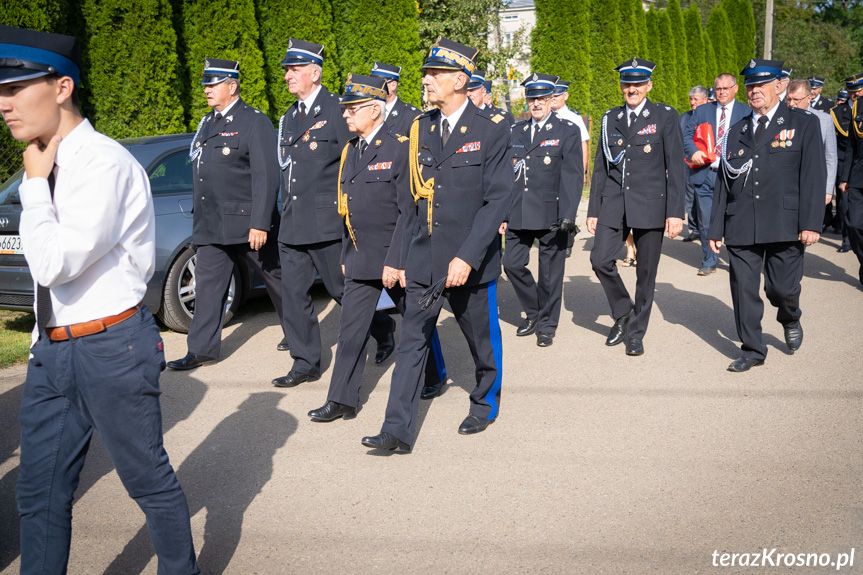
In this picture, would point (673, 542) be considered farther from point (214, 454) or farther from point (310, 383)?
point (310, 383)

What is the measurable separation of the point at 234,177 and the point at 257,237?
20.7 inches

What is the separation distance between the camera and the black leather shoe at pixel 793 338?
624cm

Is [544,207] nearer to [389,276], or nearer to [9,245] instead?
[389,276]

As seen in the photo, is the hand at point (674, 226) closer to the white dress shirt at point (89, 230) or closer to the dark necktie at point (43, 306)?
the white dress shirt at point (89, 230)

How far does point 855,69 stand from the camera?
5569cm

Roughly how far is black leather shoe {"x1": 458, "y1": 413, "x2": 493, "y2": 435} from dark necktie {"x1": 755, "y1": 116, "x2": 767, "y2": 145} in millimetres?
3017

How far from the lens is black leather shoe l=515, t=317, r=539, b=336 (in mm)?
7141

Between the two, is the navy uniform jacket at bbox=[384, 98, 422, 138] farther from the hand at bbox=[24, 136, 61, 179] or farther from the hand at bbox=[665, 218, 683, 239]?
the hand at bbox=[24, 136, 61, 179]

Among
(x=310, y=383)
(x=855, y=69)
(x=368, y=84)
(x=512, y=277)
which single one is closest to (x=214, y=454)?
(x=310, y=383)

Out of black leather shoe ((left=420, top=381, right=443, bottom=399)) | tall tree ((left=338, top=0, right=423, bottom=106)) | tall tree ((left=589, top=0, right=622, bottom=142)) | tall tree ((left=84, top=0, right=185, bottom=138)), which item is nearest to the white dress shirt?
black leather shoe ((left=420, top=381, right=443, bottom=399))

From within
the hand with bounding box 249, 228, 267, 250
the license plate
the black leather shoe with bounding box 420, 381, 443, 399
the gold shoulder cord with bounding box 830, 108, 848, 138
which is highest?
the hand with bounding box 249, 228, 267, 250

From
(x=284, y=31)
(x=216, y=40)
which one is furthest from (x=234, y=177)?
(x=284, y=31)

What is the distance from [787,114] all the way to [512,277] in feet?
8.24

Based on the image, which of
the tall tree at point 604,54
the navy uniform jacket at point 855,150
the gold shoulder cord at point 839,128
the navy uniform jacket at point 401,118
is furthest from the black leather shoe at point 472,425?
the tall tree at point 604,54
